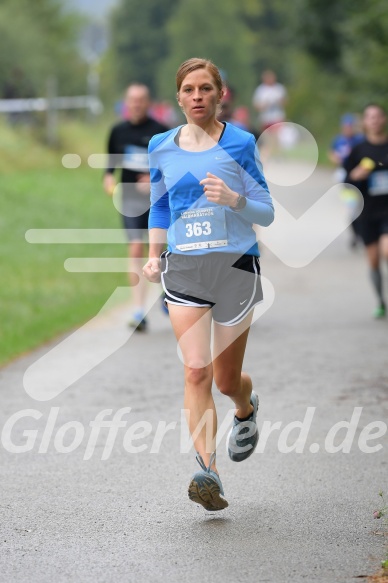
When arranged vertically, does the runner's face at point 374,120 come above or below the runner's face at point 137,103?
below

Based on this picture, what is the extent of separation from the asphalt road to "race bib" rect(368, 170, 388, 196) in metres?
1.42

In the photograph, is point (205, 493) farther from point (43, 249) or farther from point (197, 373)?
point (43, 249)

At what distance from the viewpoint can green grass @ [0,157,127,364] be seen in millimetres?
13516

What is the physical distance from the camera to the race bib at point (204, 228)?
6.32m

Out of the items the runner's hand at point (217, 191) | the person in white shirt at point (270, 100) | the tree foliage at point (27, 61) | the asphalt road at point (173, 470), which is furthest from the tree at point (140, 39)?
the runner's hand at point (217, 191)

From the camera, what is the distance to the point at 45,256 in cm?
1941

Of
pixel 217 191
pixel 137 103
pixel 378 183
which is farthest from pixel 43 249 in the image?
pixel 217 191

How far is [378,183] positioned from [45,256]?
23.3 feet

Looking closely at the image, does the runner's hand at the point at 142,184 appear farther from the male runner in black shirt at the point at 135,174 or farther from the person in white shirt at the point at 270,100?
the person in white shirt at the point at 270,100

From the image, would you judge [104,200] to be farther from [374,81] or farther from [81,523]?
[81,523]

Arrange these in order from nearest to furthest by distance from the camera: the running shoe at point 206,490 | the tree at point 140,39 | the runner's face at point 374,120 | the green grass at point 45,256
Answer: the running shoe at point 206,490, the runner's face at point 374,120, the green grass at point 45,256, the tree at point 140,39

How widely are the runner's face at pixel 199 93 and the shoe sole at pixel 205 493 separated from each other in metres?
1.64

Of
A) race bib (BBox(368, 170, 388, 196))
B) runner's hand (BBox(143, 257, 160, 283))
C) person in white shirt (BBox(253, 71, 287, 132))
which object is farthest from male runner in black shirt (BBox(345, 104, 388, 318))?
person in white shirt (BBox(253, 71, 287, 132))

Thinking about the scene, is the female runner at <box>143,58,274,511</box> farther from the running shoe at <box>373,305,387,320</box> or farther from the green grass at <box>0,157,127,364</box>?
the running shoe at <box>373,305,387,320</box>
